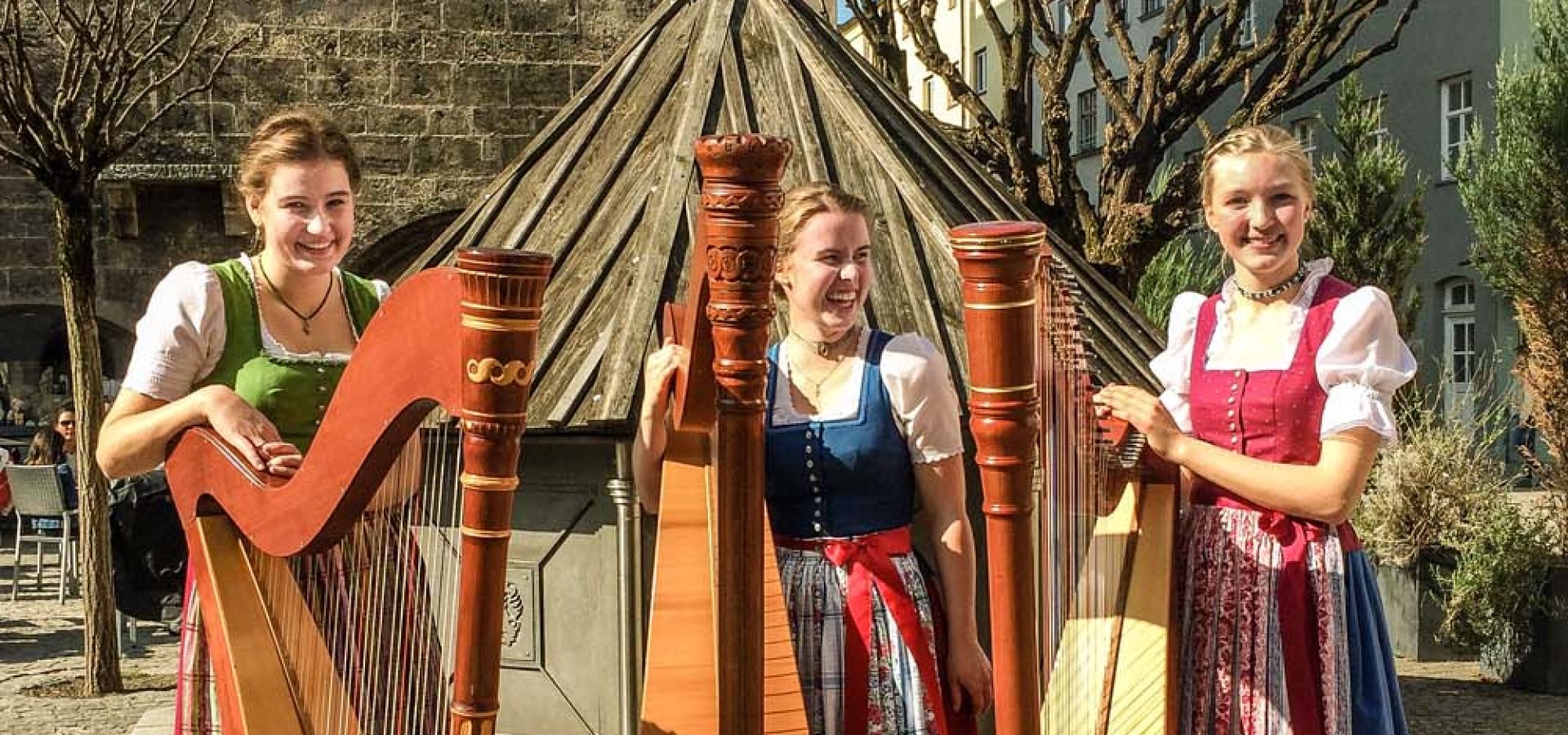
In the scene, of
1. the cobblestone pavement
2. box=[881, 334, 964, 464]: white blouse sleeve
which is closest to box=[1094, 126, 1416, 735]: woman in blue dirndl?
box=[881, 334, 964, 464]: white blouse sleeve

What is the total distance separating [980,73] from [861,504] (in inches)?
1699

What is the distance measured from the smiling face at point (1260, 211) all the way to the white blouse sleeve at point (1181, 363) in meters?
0.16

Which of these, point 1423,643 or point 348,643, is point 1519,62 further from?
point 348,643

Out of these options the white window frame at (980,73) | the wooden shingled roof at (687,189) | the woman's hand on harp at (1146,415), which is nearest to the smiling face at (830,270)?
the woman's hand on harp at (1146,415)

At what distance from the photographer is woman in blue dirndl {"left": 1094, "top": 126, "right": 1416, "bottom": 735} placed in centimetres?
254

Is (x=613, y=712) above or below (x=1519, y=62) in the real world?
below

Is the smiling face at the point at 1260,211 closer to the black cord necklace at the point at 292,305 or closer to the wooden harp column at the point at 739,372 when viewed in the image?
the wooden harp column at the point at 739,372

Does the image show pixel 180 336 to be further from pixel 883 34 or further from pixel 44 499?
pixel 44 499

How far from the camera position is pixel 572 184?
17.8 ft

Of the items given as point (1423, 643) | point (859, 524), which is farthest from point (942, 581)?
point (1423, 643)


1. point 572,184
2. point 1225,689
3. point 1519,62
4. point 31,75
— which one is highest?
point 1519,62

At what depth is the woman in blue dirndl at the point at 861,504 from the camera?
2.51 m

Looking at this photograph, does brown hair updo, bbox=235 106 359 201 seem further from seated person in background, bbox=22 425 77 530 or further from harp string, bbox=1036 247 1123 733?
seated person in background, bbox=22 425 77 530

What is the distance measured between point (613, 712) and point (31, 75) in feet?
14.2
